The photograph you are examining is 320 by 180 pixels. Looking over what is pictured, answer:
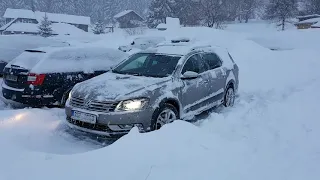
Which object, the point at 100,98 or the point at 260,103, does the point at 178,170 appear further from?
the point at 260,103

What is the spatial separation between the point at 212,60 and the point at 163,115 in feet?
→ 8.11

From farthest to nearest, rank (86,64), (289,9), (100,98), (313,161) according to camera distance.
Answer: (289,9) → (86,64) → (100,98) → (313,161)

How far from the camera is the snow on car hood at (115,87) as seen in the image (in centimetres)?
513

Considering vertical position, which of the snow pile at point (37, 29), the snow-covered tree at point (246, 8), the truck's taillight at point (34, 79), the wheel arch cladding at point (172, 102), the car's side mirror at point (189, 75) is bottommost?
the wheel arch cladding at point (172, 102)

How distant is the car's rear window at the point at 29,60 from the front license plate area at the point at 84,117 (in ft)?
7.58

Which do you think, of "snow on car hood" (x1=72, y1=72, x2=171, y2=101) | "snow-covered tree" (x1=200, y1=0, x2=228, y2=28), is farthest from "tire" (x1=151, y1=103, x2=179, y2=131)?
"snow-covered tree" (x1=200, y1=0, x2=228, y2=28)

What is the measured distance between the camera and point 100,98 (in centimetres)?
508

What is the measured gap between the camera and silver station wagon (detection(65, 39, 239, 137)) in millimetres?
5070

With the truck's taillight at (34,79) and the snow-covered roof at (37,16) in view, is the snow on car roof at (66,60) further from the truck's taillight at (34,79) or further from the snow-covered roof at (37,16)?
the snow-covered roof at (37,16)

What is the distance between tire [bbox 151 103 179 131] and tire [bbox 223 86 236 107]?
2402 millimetres

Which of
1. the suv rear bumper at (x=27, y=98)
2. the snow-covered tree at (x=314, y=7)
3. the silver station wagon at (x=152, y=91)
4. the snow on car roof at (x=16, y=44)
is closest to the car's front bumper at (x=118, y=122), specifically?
the silver station wagon at (x=152, y=91)

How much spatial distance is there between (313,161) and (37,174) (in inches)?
135

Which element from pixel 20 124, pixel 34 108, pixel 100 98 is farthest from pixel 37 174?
pixel 34 108

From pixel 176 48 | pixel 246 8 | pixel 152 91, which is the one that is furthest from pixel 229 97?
pixel 246 8
